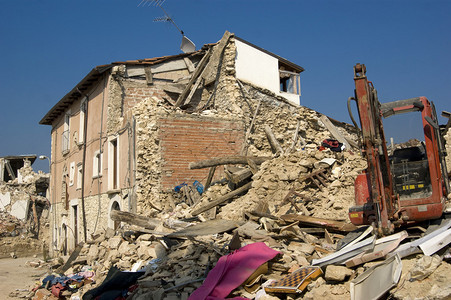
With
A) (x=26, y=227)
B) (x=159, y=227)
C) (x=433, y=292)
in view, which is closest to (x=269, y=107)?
(x=159, y=227)

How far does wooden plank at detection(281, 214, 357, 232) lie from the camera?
7.60 meters

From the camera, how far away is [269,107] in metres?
16.8

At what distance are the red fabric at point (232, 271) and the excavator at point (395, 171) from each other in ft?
5.30

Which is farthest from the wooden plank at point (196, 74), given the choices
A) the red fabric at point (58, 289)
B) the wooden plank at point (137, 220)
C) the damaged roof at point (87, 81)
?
the red fabric at point (58, 289)

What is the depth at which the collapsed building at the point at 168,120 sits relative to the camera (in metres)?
13.8

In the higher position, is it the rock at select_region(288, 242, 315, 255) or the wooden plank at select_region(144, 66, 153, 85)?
the wooden plank at select_region(144, 66, 153, 85)

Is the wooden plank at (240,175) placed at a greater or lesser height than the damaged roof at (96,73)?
lesser

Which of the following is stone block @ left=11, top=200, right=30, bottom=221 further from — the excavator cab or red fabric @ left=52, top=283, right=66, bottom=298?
the excavator cab

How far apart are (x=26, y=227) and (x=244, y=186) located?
2077 centimetres

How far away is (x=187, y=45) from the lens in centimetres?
1862

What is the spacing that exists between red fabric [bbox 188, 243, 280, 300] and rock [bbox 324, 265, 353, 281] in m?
1.09

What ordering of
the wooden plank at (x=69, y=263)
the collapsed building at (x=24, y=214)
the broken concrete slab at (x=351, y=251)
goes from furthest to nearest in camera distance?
the collapsed building at (x=24, y=214) → the wooden plank at (x=69, y=263) → the broken concrete slab at (x=351, y=251)

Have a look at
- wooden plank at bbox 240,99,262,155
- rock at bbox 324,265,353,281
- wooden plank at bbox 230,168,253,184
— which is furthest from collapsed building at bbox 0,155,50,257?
rock at bbox 324,265,353,281

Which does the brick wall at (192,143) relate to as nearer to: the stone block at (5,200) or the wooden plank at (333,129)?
the wooden plank at (333,129)
